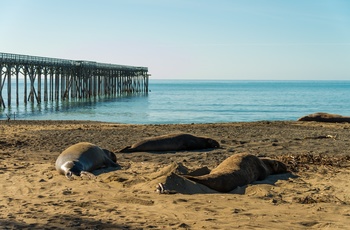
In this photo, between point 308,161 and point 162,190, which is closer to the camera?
point 162,190

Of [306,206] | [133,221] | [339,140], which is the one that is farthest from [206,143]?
[133,221]

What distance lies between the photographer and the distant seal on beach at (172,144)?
1412 centimetres

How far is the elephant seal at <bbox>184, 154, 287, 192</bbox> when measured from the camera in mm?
8750

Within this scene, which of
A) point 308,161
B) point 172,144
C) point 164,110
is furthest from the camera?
point 164,110

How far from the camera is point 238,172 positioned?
9359 millimetres

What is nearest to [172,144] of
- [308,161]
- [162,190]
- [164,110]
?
[308,161]

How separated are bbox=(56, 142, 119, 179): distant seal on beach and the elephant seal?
2.63 meters

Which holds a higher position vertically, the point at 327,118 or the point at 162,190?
the point at 162,190

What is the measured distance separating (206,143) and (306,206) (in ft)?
23.2

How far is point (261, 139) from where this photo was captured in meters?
17.0

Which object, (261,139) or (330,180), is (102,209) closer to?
(330,180)

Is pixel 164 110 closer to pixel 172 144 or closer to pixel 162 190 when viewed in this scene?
pixel 172 144

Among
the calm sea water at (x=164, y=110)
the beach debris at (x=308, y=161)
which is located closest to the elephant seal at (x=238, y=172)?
the beach debris at (x=308, y=161)

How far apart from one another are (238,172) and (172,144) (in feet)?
16.9
